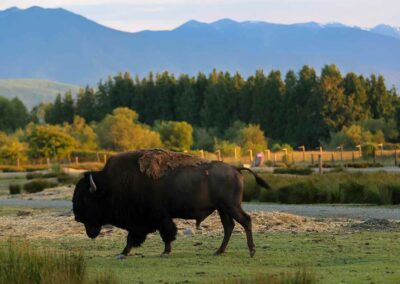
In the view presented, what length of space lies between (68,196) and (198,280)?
2833 centimetres

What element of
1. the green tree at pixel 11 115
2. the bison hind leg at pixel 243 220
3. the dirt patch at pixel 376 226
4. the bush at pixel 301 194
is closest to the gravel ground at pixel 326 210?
the bush at pixel 301 194

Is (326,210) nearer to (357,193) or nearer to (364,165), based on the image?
(357,193)

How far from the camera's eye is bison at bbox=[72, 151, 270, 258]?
18.0 m

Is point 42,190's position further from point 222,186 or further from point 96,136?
point 96,136

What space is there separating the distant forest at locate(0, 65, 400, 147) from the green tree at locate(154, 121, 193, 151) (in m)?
6.03

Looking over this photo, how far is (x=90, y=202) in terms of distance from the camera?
61.1 feet

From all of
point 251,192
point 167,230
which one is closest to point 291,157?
point 251,192

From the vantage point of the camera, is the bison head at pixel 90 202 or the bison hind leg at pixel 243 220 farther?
the bison head at pixel 90 202

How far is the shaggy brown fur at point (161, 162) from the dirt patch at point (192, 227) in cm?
474

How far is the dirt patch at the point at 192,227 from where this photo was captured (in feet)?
→ 76.6

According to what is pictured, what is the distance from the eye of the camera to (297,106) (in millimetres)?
107312

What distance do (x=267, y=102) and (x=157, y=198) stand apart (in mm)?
92825

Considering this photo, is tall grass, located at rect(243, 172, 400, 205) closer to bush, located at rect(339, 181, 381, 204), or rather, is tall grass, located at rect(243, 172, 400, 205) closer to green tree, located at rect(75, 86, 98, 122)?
bush, located at rect(339, 181, 381, 204)

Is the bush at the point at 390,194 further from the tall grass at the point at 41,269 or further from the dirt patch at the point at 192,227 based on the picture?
the tall grass at the point at 41,269
